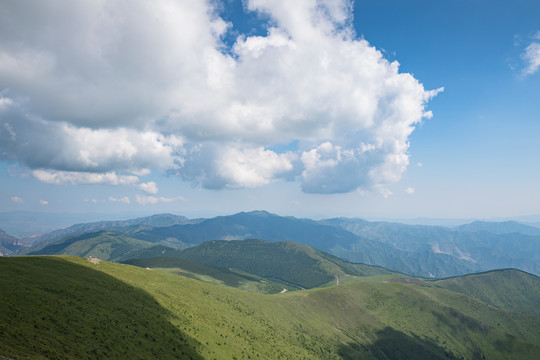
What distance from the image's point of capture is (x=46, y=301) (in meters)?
54.0

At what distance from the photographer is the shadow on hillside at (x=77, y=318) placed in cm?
4053

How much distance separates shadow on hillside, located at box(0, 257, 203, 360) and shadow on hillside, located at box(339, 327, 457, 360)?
11745 cm

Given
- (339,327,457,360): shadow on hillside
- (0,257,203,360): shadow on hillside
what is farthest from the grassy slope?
(339,327,457,360): shadow on hillside

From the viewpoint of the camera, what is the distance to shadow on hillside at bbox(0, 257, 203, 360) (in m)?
40.5

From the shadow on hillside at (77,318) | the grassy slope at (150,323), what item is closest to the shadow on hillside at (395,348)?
the grassy slope at (150,323)

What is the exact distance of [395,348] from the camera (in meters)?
178

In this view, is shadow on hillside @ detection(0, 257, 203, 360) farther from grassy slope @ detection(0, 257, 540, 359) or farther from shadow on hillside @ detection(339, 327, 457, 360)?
shadow on hillside @ detection(339, 327, 457, 360)

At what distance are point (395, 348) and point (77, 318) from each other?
194038 mm

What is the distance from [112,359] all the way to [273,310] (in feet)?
421

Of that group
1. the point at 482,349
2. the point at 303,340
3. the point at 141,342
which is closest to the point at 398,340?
the point at 482,349

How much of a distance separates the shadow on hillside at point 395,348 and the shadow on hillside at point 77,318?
117 metres

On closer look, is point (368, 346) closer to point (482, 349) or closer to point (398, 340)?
point (398, 340)

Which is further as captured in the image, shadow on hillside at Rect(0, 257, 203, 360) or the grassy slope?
the grassy slope

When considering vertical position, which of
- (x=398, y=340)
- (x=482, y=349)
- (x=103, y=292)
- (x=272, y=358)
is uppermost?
(x=103, y=292)
